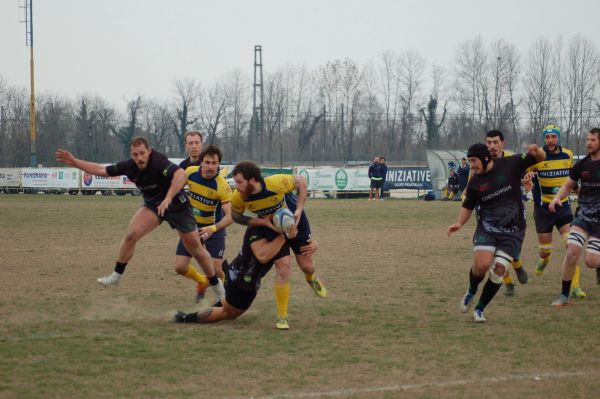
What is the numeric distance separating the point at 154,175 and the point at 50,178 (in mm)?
39322

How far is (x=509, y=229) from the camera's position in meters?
9.04

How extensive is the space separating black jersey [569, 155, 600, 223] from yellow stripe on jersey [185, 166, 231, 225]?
450cm

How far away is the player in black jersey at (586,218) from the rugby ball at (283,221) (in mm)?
3588

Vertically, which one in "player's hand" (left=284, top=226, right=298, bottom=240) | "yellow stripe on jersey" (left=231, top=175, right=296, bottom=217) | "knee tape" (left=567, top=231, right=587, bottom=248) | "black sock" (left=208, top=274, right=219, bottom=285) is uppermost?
"yellow stripe on jersey" (left=231, top=175, right=296, bottom=217)

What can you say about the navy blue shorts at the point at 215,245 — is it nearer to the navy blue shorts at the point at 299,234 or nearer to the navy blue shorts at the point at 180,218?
the navy blue shorts at the point at 180,218

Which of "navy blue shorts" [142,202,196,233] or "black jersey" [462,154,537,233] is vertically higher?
"black jersey" [462,154,537,233]

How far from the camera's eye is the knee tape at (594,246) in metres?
9.80

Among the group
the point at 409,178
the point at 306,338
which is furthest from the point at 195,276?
the point at 409,178

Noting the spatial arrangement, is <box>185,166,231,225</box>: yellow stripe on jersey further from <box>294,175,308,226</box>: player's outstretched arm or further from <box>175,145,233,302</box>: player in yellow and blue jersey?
<box>294,175,308,226</box>: player's outstretched arm

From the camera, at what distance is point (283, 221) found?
847 cm

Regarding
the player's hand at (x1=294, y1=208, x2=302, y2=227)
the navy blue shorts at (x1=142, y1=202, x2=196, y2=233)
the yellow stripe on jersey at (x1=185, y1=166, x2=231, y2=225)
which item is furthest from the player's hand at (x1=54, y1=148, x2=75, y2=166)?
the player's hand at (x1=294, y1=208, x2=302, y2=227)

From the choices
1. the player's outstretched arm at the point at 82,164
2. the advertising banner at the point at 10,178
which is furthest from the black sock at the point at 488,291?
the advertising banner at the point at 10,178

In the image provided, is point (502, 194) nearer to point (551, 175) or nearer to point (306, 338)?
point (306, 338)

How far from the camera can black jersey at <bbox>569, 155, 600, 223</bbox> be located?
1000 centimetres
